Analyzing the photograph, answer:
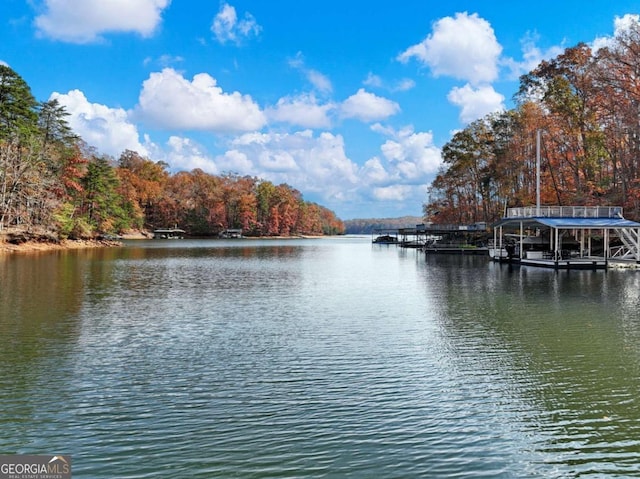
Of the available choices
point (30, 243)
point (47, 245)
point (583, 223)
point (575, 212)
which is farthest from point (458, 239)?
point (30, 243)

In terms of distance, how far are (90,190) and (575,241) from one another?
200 feet

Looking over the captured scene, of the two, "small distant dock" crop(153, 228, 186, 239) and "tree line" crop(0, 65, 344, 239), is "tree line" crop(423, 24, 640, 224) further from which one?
"small distant dock" crop(153, 228, 186, 239)

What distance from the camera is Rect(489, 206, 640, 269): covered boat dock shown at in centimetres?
3428

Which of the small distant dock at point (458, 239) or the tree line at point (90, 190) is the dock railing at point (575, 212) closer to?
the small distant dock at point (458, 239)

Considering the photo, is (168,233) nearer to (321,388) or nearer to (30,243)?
(30,243)

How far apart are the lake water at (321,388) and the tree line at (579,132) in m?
28.0

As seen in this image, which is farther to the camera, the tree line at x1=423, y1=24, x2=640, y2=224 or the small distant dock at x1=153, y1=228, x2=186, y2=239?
the small distant dock at x1=153, y1=228, x2=186, y2=239

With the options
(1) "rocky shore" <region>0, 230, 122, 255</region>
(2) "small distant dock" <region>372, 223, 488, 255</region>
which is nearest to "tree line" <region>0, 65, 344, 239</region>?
(1) "rocky shore" <region>0, 230, 122, 255</region>

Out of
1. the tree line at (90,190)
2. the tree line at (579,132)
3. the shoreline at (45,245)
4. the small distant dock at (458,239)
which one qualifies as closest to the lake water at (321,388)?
the tree line at (579,132)

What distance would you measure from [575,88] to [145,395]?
46.5 meters

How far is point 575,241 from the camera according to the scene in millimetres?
43219

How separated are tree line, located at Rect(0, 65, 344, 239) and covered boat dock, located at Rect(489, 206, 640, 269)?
150 ft

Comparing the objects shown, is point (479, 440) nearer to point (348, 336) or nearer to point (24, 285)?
point (348, 336)

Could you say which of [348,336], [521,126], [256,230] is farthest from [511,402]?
[256,230]
